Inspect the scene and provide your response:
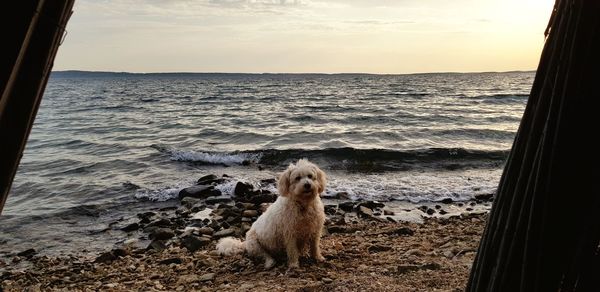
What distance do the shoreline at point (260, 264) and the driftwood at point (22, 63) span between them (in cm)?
397

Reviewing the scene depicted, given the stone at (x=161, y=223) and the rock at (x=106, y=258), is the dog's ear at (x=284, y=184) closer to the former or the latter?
the rock at (x=106, y=258)

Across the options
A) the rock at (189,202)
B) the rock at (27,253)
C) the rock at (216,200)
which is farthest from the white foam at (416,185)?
the rock at (27,253)

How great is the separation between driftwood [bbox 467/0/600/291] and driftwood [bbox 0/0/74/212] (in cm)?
215

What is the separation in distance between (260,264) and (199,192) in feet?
18.7

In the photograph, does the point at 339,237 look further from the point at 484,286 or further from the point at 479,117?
the point at 479,117

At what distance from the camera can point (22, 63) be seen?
1844 mm

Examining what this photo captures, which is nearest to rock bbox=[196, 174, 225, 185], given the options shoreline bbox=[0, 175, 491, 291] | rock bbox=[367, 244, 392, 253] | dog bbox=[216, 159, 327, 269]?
shoreline bbox=[0, 175, 491, 291]

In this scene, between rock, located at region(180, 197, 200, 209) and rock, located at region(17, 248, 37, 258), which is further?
rock, located at region(180, 197, 200, 209)

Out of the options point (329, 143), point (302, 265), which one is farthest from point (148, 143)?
point (302, 265)

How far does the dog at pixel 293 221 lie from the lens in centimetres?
613

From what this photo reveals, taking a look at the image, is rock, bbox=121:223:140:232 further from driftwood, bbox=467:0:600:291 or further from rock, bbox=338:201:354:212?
driftwood, bbox=467:0:600:291

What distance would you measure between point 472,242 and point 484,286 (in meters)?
5.02

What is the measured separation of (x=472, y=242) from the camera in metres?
7.20

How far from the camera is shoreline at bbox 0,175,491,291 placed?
573cm
